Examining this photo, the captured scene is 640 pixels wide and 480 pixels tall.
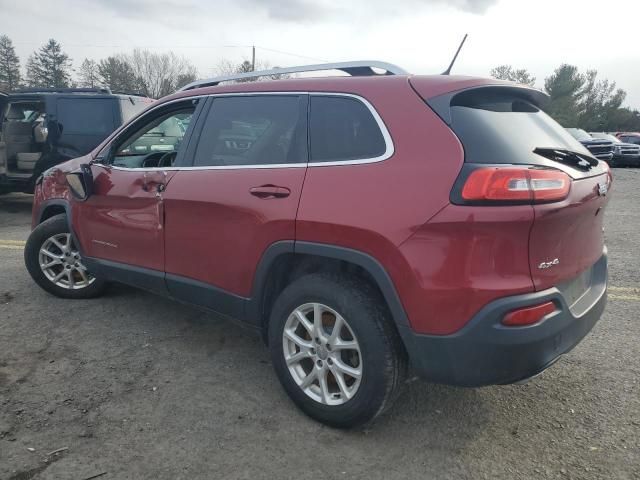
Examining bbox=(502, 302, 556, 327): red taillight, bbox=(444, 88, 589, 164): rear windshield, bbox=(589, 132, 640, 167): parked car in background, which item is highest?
bbox=(444, 88, 589, 164): rear windshield

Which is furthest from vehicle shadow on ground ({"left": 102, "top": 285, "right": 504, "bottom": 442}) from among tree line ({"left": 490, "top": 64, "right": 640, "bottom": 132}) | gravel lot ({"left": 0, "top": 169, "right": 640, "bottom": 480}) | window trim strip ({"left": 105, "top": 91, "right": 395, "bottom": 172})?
tree line ({"left": 490, "top": 64, "right": 640, "bottom": 132})

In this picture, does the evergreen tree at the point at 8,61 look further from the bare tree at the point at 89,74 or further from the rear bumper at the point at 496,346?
the rear bumper at the point at 496,346

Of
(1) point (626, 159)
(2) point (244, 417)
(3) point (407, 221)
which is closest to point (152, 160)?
(2) point (244, 417)

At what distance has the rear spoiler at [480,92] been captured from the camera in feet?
7.63

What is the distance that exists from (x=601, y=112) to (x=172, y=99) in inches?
2202

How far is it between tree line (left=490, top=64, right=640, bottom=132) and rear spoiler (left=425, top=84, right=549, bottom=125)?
43472mm

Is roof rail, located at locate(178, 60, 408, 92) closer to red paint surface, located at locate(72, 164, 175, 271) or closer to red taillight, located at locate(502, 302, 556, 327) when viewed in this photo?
red paint surface, located at locate(72, 164, 175, 271)

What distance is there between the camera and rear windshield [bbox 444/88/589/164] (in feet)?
7.22

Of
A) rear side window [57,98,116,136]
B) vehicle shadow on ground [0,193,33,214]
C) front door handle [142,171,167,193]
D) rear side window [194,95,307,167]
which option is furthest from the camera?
vehicle shadow on ground [0,193,33,214]

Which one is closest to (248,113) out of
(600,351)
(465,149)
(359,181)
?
(359,181)

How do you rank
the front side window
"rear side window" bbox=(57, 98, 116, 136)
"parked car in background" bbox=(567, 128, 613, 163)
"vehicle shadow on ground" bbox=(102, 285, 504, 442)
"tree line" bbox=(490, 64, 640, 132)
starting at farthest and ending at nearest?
"tree line" bbox=(490, 64, 640, 132), "parked car in background" bbox=(567, 128, 613, 163), "rear side window" bbox=(57, 98, 116, 136), the front side window, "vehicle shadow on ground" bbox=(102, 285, 504, 442)

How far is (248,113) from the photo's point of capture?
10.3 ft

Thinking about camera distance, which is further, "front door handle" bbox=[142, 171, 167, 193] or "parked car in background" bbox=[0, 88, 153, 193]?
"parked car in background" bbox=[0, 88, 153, 193]

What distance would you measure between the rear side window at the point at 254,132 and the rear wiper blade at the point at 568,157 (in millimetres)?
1171
